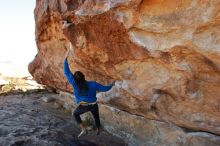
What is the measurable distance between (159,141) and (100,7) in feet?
10.1

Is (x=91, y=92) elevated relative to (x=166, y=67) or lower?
lower

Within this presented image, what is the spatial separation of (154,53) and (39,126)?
3799 mm

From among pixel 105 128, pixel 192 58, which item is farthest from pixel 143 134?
pixel 192 58

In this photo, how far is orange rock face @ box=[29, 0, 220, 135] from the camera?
6.06 metres

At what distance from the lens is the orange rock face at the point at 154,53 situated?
606 cm

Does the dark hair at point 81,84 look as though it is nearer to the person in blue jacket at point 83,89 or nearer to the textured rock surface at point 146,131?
the person in blue jacket at point 83,89

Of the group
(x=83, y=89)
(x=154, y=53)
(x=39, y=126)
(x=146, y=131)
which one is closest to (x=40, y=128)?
(x=39, y=126)

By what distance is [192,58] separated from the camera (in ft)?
20.9

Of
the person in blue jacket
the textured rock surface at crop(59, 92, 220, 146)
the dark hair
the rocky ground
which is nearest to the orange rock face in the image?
the textured rock surface at crop(59, 92, 220, 146)

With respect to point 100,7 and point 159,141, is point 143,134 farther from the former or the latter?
point 100,7

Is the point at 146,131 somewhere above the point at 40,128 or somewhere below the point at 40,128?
above

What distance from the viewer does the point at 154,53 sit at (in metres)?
6.84

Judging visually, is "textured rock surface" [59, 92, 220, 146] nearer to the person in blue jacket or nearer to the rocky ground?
the rocky ground

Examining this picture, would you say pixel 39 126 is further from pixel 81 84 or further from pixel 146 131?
pixel 146 131
